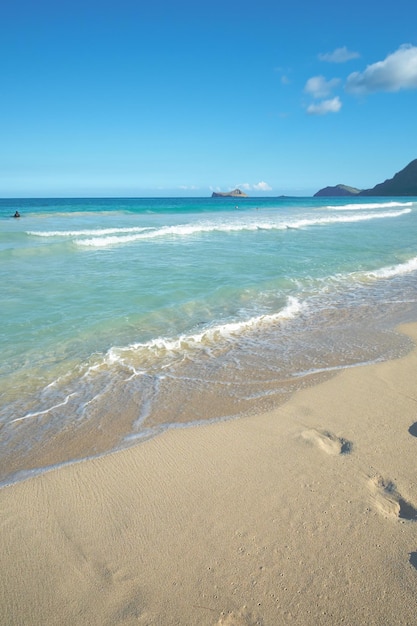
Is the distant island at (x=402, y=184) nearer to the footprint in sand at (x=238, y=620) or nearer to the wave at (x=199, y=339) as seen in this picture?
the wave at (x=199, y=339)

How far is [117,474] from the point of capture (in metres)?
3.55

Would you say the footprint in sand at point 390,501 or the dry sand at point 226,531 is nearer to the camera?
the dry sand at point 226,531

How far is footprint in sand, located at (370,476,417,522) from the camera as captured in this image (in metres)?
→ 2.94

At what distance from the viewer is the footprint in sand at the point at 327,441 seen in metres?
3.76

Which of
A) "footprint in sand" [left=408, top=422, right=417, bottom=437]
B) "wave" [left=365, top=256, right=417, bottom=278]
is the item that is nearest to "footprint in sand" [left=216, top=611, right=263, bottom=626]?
"footprint in sand" [left=408, top=422, right=417, bottom=437]

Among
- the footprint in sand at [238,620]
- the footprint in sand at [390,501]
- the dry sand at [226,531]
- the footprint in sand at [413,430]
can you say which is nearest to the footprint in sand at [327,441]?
the dry sand at [226,531]

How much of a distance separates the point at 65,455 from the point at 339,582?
2.71 m

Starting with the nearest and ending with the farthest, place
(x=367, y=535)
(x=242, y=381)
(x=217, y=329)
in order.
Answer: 1. (x=367, y=535)
2. (x=242, y=381)
3. (x=217, y=329)

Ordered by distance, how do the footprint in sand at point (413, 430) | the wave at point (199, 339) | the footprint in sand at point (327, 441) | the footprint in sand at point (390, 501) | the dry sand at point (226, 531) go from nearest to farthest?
the dry sand at point (226, 531)
the footprint in sand at point (390, 501)
the footprint in sand at point (327, 441)
the footprint in sand at point (413, 430)
the wave at point (199, 339)

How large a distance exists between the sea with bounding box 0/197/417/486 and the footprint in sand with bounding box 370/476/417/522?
1588 mm

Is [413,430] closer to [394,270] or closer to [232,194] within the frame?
[394,270]

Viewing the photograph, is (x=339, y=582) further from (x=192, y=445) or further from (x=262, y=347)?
(x=262, y=347)

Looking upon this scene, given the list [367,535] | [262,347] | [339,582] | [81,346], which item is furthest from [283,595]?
[81,346]

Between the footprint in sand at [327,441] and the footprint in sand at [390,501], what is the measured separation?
0.47m
